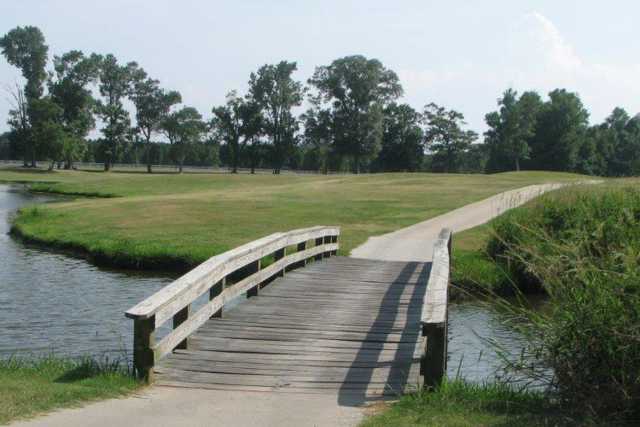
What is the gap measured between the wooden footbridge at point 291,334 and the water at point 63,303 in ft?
8.28

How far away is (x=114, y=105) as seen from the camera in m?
104

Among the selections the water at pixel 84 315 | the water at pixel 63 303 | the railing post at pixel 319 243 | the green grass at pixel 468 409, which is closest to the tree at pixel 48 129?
the water at pixel 63 303

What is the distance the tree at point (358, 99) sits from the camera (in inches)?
3740

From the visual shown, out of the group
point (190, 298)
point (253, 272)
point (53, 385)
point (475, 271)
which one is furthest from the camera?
point (475, 271)

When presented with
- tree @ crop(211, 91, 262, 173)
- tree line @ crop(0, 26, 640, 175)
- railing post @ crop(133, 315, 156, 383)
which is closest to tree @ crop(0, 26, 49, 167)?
tree line @ crop(0, 26, 640, 175)

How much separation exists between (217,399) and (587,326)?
10.9 feet

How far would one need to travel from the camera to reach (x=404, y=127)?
105 metres

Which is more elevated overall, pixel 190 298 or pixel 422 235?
pixel 190 298

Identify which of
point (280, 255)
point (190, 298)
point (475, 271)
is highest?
point (190, 298)

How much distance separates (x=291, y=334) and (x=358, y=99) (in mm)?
87570

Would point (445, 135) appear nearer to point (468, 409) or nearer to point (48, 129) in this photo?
point (48, 129)

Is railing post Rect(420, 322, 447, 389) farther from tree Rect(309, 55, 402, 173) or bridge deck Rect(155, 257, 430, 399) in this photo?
tree Rect(309, 55, 402, 173)

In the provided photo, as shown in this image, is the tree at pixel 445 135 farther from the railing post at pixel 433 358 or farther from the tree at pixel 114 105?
the railing post at pixel 433 358

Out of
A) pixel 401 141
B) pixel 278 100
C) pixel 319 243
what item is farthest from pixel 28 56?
pixel 319 243
